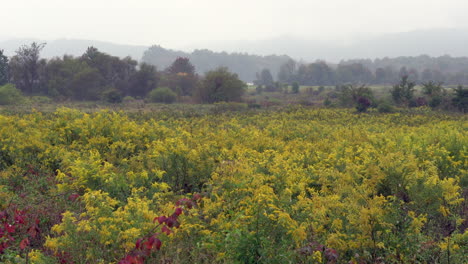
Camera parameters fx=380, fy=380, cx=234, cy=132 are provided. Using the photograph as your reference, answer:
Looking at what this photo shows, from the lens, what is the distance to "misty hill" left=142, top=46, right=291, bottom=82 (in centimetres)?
16240

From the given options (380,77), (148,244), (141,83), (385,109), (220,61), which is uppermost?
(220,61)

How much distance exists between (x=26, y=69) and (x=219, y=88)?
857 inches

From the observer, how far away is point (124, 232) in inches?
159

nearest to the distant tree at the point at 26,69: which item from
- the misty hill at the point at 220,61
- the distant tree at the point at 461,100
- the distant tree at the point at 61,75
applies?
the distant tree at the point at 61,75

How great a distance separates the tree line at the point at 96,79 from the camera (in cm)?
3794

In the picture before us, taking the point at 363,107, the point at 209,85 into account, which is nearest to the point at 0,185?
the point at 363,107

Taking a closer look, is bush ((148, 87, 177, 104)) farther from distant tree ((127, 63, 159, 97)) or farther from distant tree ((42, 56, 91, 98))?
distant tree ((42, 56, 91, 98))

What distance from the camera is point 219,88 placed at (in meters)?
37.8

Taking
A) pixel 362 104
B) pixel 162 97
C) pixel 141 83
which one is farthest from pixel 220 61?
pixel 362 104

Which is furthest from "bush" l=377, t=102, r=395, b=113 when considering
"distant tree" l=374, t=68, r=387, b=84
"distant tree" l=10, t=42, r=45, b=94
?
"distant tree" l=374, t=68, r=387, b=84

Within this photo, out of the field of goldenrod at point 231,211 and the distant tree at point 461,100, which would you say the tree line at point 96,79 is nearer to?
the distant tree at point 461,100

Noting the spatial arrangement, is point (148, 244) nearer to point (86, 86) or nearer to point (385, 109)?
point (385, 109)

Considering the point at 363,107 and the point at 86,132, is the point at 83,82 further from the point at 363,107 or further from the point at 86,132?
the point at 86,132

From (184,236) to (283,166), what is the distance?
250 cm
